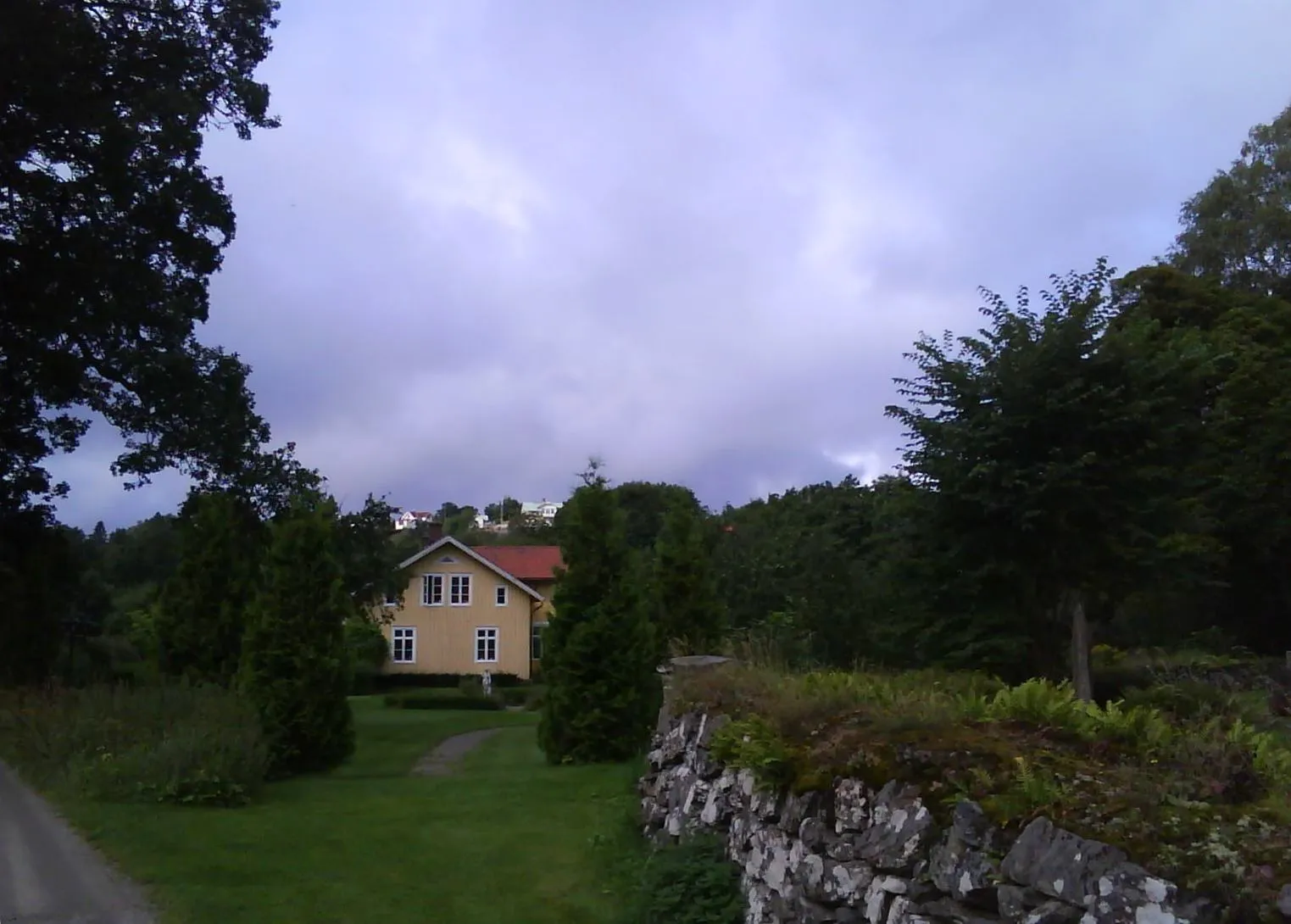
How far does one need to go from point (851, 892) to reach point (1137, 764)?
145 centimetres

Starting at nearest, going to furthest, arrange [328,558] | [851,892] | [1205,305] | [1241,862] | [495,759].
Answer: [1241,862] → [851,892] → [328,558] → [495,759] → [1205,305]

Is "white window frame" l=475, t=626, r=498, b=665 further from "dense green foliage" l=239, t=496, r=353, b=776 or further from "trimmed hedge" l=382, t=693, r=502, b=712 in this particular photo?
"dense green foliage" l=239, t=496, r=353, b=776

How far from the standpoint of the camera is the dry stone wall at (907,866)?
152 inches

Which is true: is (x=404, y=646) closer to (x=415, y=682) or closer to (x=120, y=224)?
(x=415, y=682)

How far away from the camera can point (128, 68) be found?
17.7m

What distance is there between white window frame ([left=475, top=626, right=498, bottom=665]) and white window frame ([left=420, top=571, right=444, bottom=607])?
201 centimetres

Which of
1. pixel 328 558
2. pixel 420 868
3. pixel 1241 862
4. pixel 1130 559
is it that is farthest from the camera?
pixel 328 558

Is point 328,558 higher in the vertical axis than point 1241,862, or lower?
higher

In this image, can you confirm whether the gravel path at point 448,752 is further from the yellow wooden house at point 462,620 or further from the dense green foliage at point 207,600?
the yellow wooden house at point 462,620

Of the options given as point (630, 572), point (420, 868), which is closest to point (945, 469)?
point (630, 572)

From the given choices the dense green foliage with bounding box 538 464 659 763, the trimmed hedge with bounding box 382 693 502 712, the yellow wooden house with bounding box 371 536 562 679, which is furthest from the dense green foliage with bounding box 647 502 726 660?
the yellow wooden house with bounding box 371 536 562 679

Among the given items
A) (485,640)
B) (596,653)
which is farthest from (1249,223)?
(485,640)

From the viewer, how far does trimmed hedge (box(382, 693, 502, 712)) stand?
3847 centimetres

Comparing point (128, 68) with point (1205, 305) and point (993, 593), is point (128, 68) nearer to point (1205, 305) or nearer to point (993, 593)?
point (993, 593)
